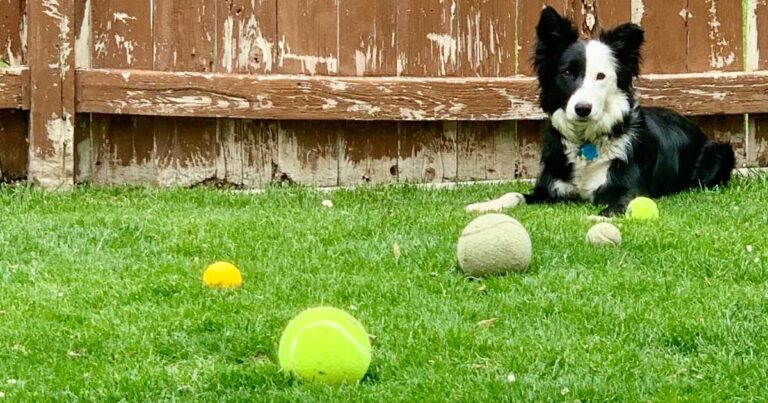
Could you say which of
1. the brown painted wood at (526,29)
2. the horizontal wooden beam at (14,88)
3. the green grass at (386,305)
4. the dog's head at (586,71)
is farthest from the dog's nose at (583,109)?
the horizontal wooden beam at (14,88)

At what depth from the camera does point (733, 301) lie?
3.63 meters

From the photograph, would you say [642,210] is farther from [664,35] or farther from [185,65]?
[185,65]

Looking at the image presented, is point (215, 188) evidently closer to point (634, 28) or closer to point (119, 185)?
point (119, 185)

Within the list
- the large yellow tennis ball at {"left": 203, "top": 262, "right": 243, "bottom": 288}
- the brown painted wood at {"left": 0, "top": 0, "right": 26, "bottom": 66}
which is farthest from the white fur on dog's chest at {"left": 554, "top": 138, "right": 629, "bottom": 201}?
the brown painted wood at {"left": 0, "top": 0, "right": 26, "bottom": 66}

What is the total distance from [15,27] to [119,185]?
1.08m

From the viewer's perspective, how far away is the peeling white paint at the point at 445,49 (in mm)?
6848

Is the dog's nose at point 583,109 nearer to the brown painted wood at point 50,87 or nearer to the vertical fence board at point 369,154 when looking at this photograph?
the vertical fence board at point 369,154

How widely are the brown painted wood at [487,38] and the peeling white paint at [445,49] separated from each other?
0.14 ft

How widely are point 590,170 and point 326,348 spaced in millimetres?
3654

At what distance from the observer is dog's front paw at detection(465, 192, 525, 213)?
5738mm

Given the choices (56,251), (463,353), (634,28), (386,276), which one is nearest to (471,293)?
(386,276)

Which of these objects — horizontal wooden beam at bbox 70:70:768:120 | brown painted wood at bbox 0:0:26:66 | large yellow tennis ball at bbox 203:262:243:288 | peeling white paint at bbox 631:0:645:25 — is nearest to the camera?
large yellow tennis ball at bbox 203:262:243:288

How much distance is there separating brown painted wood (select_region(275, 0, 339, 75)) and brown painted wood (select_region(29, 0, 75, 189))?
3.95ft

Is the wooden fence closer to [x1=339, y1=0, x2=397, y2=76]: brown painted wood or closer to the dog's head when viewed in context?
[x1=339, y1=0, x2=397, y2=76]: brown painted wood
